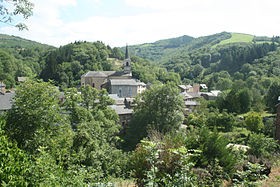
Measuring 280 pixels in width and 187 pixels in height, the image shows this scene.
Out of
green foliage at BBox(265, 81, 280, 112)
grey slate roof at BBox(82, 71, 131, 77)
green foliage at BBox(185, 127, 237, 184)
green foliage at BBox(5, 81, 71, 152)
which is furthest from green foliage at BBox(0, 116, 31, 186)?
grey slate roof at BBox(82, 71, 131, 77)

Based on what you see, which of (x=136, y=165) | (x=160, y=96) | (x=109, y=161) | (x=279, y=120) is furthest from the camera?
(x=160, y=96)

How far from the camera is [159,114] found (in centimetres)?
3491

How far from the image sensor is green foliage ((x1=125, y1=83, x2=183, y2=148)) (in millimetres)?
34969

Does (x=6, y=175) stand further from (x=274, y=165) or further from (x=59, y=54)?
(x=59, y=54)

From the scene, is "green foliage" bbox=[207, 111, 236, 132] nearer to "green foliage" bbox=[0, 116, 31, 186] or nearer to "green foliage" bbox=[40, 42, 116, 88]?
"green foliage" bbox=[0, 116, 31, 186]

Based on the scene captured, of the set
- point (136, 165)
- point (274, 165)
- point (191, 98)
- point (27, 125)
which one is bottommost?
point (191, 98)

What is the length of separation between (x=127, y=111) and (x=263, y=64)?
6969 cm

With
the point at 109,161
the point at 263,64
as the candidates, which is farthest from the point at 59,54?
the point at 109,161

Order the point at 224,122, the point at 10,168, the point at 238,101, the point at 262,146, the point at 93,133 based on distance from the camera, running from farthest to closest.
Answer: the point at 238,101
the point at 224,122
the point at 93,133
the point at 262,146
the point at 10,168

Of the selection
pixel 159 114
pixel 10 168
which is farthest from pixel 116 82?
pixel 10 168

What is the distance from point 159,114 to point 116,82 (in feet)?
105

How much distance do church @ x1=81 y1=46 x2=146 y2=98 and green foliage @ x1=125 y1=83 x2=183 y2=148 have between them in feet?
92.8

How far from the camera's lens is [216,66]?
404ft

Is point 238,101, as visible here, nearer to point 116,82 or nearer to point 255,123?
point 255,123
